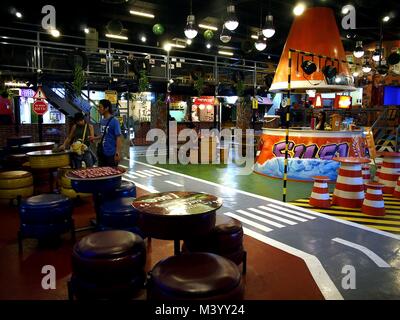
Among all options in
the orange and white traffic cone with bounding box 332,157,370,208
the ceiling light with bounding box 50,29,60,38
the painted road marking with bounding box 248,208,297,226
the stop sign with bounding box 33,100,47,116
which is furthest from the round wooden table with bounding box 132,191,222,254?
the ceiling light with bounding box 50,29,60,38

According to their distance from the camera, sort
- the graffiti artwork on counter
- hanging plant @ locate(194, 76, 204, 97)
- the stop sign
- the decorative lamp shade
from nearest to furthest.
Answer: the graffiti artwork on counter
the decorative lamp shade
the stop sign
hanging plant @ locate(194, 76, 204, 97)

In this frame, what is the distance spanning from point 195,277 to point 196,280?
0.13 ft

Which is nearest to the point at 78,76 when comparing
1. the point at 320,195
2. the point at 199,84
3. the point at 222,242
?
the point at 199,84

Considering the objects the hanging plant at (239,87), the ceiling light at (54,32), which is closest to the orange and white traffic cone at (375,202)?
the hanging plant at (239,87)

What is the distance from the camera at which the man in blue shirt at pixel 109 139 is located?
241 inches

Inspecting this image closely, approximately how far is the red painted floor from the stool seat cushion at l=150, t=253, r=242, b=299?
72cm

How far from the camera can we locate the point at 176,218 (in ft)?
9.66

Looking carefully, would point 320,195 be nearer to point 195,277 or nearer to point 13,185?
point 195,277

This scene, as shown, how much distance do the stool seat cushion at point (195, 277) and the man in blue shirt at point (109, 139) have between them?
394 centimetres

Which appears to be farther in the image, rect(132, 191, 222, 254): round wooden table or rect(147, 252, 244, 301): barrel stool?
rect(132, 191, 222, 254): round wooden table

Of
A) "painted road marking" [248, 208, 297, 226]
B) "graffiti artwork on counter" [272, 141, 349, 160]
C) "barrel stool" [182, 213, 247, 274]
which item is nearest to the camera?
"barrel stool" [182, 213, 247, 274]

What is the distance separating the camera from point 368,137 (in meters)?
11.4

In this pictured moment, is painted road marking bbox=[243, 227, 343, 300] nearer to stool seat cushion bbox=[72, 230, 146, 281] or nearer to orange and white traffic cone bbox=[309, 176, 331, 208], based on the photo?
stool seat cushion bbox=[72, 230, 146, 281]

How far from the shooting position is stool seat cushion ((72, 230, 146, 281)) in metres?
2.75
